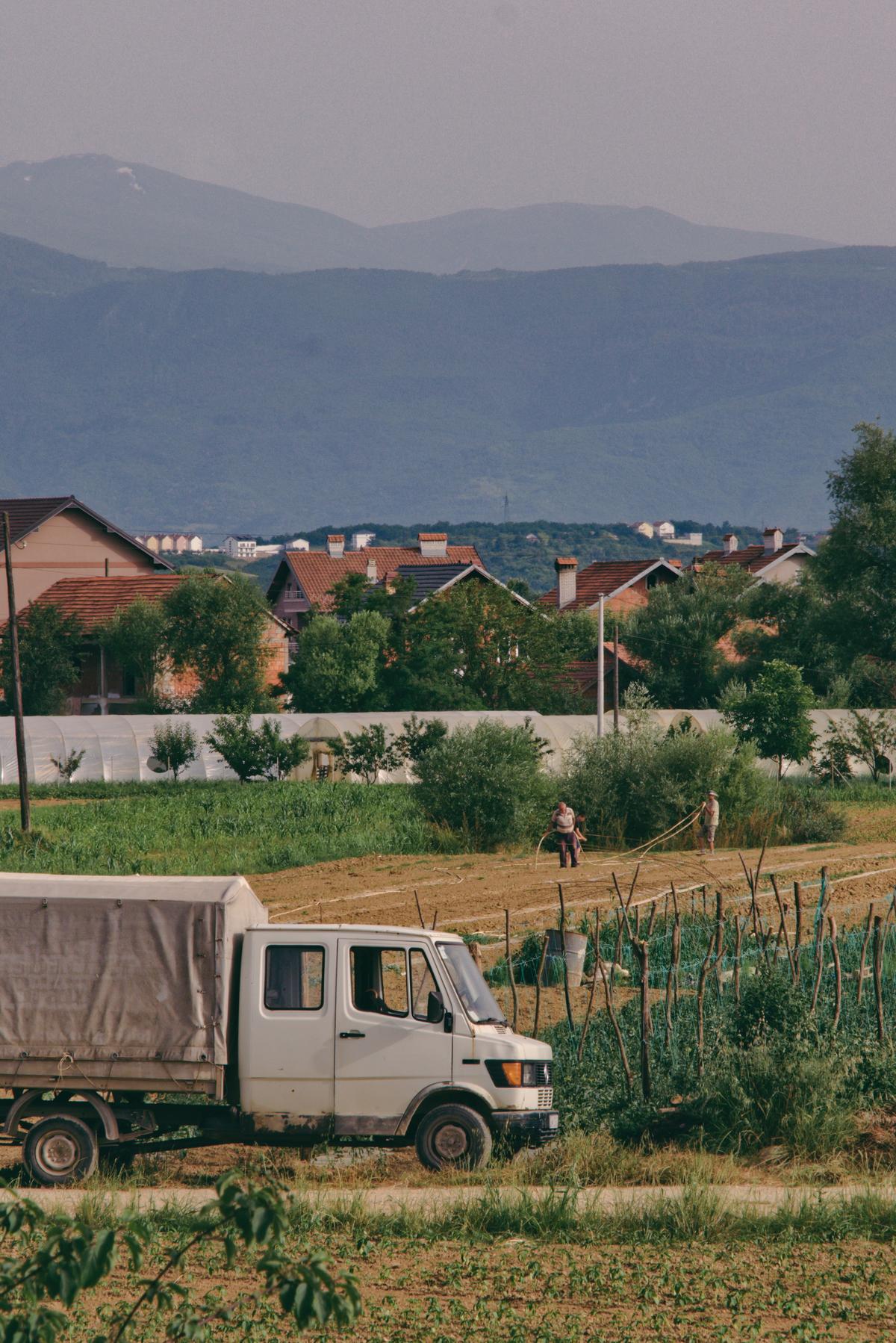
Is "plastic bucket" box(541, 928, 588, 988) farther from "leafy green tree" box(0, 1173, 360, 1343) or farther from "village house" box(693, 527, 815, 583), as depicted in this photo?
"village house" box(693, 527, 815, 583)

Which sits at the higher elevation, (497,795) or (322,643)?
(322,643)

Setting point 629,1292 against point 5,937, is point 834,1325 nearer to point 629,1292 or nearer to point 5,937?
point 629,1292

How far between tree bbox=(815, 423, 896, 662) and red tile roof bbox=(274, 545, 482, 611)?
33916 mm

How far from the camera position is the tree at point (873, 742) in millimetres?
53906

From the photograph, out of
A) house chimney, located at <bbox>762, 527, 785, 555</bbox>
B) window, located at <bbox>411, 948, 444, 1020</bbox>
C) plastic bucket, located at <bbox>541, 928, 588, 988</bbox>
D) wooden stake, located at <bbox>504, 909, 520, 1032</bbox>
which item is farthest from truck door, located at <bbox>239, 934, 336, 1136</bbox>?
house chimney, located at <bbox>762, 527, 785, 555</bbox>

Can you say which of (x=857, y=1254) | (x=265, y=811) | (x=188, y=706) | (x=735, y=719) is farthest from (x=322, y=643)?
(x=857, y=1254)

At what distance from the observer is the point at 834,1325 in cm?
1002

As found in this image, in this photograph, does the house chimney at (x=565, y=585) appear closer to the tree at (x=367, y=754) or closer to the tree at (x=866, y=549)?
the tree at (x=866, y=549)

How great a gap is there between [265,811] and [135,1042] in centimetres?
2872

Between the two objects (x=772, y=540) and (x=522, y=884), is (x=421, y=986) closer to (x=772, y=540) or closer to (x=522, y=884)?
(x=522, y=884)

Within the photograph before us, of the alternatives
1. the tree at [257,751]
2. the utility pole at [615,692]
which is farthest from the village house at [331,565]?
the tree at [257,751]

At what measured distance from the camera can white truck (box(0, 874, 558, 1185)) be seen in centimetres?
1305

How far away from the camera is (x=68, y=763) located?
5162cm

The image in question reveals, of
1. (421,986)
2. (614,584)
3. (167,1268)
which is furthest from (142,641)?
(167,1268)
